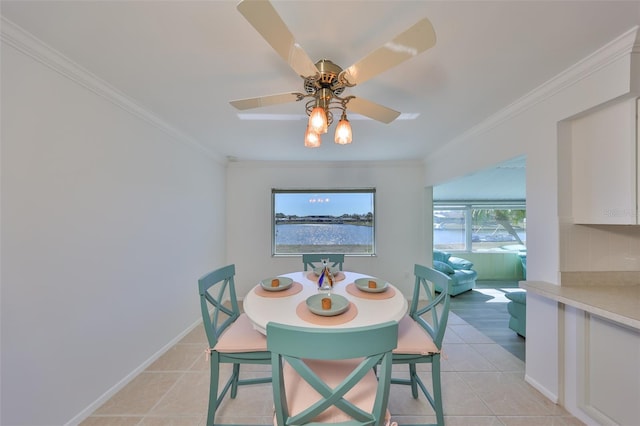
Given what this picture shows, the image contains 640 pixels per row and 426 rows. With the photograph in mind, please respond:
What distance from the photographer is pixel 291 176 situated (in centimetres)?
383

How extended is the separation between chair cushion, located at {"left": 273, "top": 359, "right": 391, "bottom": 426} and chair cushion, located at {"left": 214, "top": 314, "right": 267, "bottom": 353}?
0.25 meters

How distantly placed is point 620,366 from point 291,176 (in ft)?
12.2

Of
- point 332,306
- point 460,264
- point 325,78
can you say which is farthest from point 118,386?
point 460,264

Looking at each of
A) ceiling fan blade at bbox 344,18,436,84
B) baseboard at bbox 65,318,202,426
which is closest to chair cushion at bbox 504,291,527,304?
ceiling fan blade at bbox 344,18,436,84

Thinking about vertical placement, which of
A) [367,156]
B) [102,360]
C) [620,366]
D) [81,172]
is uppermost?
[367,156]

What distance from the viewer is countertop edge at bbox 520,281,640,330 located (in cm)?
115

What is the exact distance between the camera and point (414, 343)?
4.57ft

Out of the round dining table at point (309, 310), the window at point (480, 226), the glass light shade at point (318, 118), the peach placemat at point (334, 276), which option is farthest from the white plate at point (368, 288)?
the window at point (480, 226)

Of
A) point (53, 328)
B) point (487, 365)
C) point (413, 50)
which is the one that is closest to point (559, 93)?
point (413, 50)

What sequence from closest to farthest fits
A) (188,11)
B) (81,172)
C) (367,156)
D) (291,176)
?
(188,11) < (81,172) < (367,156) < (291,176)

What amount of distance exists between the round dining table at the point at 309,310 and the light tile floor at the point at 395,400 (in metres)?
0.43

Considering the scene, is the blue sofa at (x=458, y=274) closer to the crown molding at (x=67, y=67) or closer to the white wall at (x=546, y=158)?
the white wall at (x=546, y=158)

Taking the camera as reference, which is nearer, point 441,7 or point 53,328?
point 441,7

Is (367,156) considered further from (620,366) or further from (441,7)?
(620,366)
